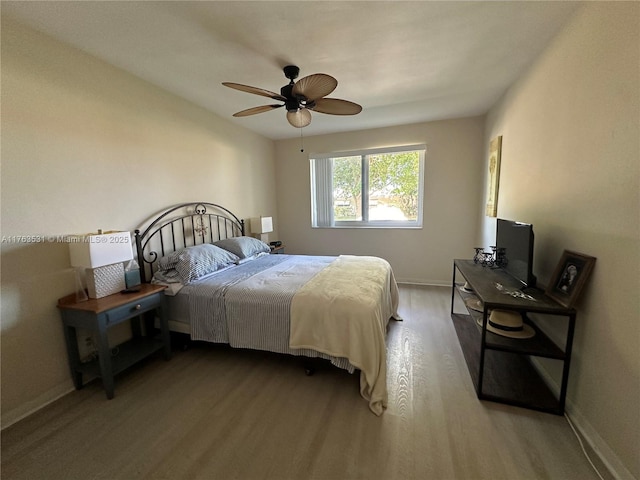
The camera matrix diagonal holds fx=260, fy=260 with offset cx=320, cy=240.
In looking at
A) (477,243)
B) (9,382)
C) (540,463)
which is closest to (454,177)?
(477,243)

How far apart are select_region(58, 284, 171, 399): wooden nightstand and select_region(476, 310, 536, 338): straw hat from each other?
8.78 ft

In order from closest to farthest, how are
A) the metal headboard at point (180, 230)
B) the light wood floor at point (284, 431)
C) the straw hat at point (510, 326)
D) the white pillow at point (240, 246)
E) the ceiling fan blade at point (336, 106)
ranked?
1. the light wood floor at point (284, 431)
2. the straw hat at point (510, 326)
3. the ceiling fan blade at point (336, 106)
4. the metal headboard at point (180, 230)
5. the white pillow at point (240, 246)

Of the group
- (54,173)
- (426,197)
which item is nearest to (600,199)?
(426,197)

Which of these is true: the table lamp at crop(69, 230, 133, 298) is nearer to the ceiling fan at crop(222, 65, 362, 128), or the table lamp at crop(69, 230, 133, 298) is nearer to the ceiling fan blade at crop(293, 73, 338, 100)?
the ceiling fan at crop(222, 65, 362, 128)

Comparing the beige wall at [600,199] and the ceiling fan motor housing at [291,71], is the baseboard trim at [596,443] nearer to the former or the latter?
the beige wall at [600,199]

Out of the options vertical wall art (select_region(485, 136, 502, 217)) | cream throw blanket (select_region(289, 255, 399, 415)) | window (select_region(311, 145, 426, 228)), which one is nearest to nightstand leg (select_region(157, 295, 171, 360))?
cream throw blanket (select_region(289, 255, 399, 415))

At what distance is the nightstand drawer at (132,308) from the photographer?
187cm

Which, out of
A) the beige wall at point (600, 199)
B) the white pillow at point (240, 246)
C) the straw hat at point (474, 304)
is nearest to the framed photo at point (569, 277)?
the beige wall at point (600, 199)

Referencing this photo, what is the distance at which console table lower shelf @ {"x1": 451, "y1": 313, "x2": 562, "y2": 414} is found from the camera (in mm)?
1739

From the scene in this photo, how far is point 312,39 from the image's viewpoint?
1.90 metres

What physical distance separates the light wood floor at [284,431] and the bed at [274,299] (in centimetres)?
23

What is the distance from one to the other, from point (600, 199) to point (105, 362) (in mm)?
3255

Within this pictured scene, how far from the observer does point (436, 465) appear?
1363 millimetres

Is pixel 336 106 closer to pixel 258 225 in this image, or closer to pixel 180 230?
pixel 180 230
